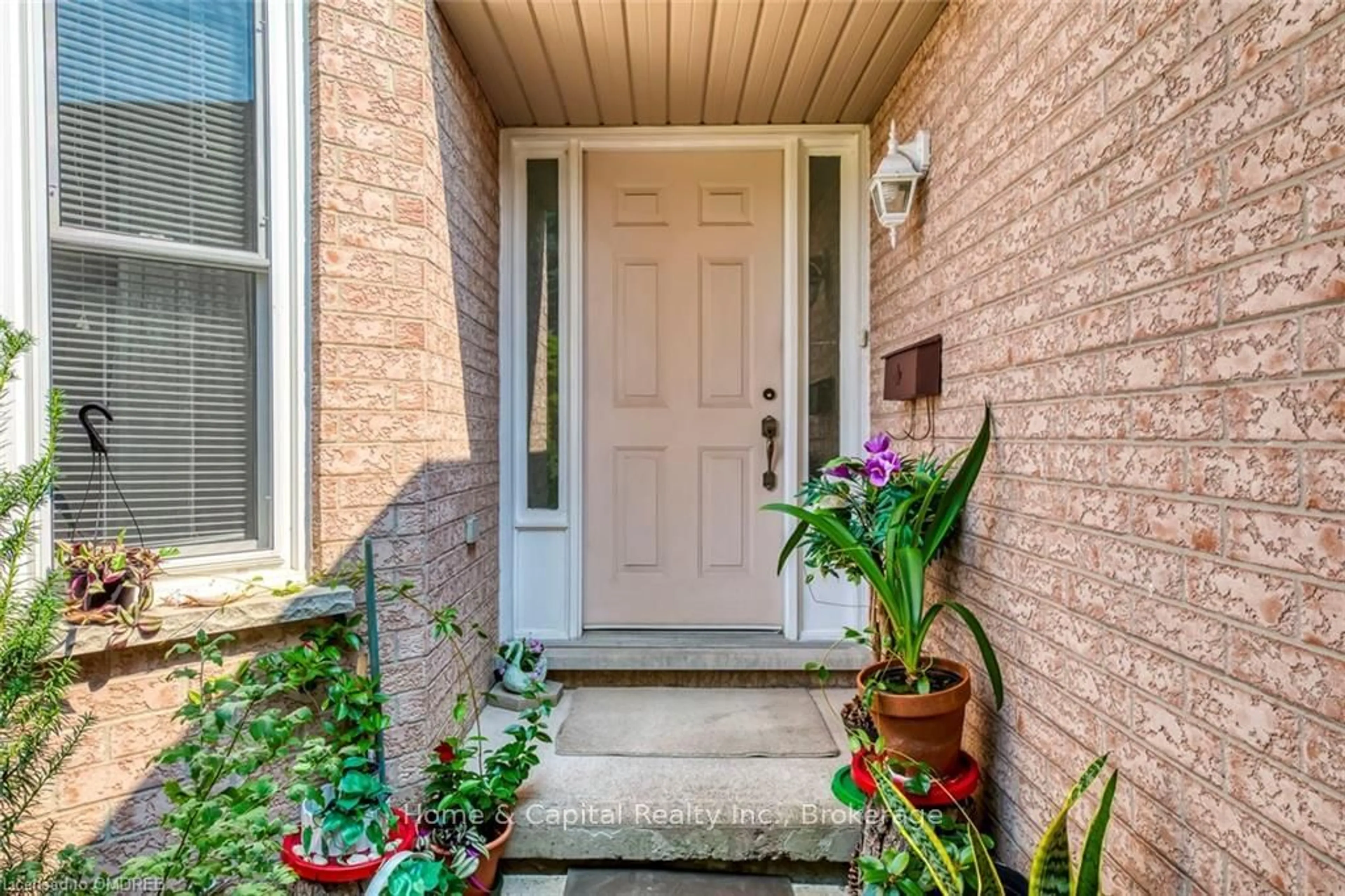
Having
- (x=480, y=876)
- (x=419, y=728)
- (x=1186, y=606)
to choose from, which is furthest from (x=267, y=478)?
(x=1186, y=606)

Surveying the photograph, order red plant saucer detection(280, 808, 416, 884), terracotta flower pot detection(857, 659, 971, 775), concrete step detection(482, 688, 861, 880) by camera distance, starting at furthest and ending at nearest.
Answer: concrete step detection(482, 688, 861, 880) < terracotta flower pot detection(857, 659, 971, 775) < red plant saucer detection(280, 808, 416, 884)

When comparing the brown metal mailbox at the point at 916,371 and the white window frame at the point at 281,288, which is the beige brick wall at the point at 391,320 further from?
the brown metal mailbox at the point at 916,371

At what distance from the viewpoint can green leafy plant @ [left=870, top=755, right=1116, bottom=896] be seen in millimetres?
1107

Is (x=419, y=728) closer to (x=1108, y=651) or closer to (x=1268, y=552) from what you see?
(x=1108, y=651)

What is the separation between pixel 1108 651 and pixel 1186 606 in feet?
0.75

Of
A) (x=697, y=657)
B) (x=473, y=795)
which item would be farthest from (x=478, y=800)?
(x=697, y=657)

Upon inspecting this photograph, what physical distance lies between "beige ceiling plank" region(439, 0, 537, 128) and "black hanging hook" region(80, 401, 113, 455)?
1400 mm

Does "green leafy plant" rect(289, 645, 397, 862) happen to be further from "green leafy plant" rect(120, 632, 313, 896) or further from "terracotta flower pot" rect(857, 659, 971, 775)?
"terracotta flower pot" rect(857, 659, 971, 775)

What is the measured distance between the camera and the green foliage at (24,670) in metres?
1.15

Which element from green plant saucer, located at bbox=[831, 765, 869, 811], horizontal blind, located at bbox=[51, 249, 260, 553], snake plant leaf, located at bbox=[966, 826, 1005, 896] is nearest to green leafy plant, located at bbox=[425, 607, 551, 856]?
horizontal blind, located at bbox=[51, 249, 260, 553]

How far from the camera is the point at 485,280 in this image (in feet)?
8.63

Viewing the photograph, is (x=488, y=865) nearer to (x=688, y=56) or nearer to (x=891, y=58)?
(x=688, y=56)

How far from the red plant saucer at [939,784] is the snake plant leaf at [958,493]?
1.60 ft

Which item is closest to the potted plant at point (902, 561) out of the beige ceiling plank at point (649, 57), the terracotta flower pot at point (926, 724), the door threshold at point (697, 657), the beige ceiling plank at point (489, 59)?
the terracotta flower pot at point (926, 724)
